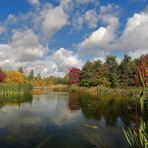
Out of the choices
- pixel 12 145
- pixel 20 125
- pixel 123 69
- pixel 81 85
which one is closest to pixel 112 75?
pixel 123 69

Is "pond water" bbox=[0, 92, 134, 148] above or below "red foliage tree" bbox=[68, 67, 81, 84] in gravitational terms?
below

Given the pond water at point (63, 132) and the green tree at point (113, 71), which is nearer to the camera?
the pond water at point (63, 132)

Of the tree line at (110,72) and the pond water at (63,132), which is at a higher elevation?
the tree line at (110,72)

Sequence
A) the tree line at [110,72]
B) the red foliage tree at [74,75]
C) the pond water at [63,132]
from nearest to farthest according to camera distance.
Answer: the pond water at [63,132] < the tree line at [110,72] < the red foliage tree at [74,75]

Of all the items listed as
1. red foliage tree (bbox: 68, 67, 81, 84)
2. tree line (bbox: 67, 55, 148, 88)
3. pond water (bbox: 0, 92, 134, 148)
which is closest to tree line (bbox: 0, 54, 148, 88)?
tree line (bbox: 67, 55, 148, 88)

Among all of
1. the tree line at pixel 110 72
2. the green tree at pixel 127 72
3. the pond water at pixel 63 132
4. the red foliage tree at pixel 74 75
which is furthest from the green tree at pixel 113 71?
the pond water at pixel 63 132

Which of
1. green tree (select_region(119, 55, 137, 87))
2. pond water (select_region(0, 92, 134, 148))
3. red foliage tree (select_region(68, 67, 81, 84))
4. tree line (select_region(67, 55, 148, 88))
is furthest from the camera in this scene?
red foliage tree (select_region(68, 67, 81, 84))

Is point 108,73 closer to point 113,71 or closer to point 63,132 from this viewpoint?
point 113,71

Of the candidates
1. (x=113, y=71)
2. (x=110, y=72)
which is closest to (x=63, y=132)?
(x=113, y=71)

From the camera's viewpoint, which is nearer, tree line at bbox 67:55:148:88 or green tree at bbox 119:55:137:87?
green tree at bbox 119:55:137:87

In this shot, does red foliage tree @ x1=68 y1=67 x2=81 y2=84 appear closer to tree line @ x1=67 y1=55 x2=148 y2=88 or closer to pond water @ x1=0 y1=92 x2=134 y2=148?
tree line @ x1=67 y1=55 x2=148 y2=88

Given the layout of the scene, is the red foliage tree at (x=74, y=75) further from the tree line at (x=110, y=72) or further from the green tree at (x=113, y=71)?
the green tree at (x=113, y=71)

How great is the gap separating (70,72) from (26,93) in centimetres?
2785

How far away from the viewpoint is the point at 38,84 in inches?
3248
